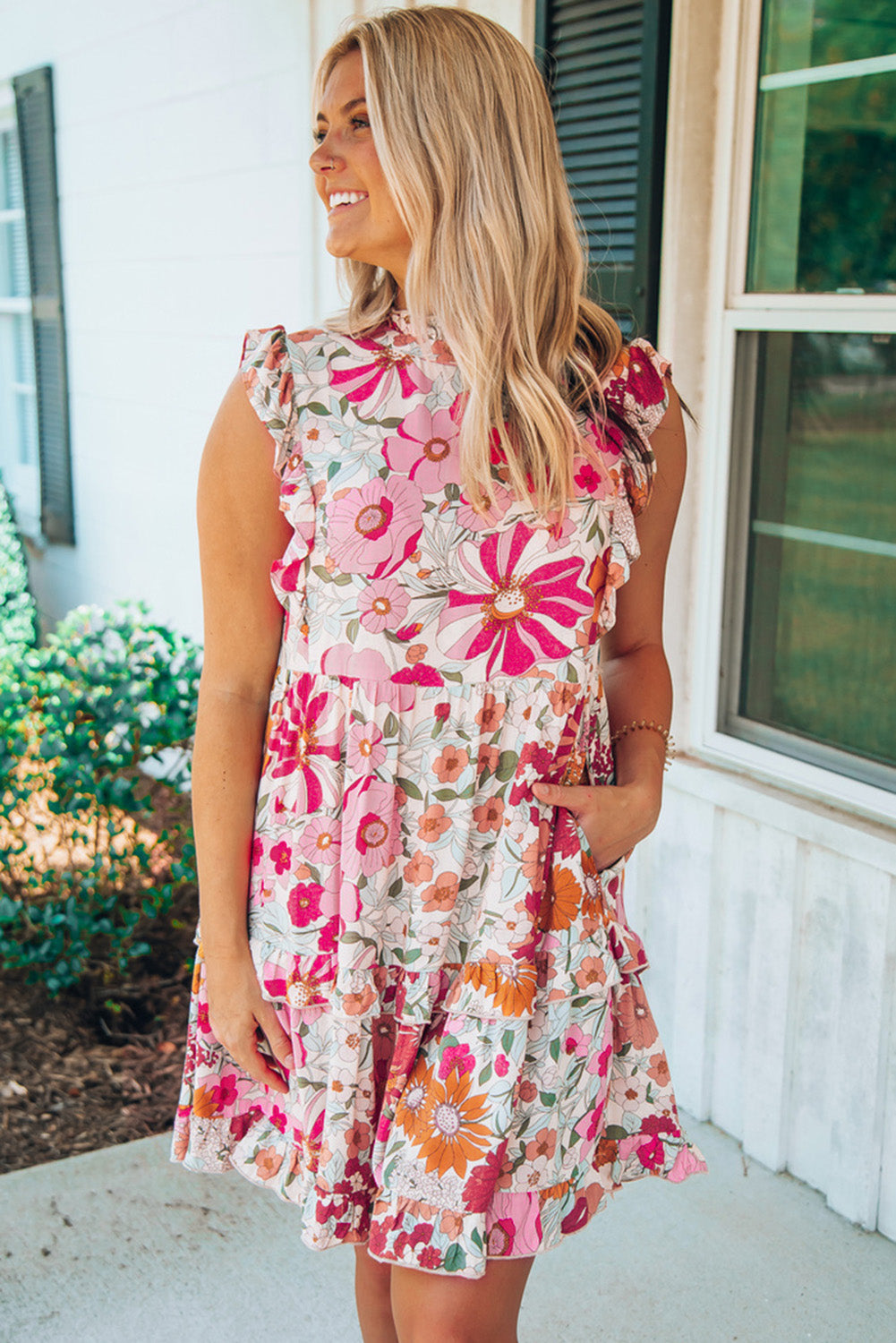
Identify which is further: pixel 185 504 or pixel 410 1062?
pixel 185 504

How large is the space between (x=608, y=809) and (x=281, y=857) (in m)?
0.38

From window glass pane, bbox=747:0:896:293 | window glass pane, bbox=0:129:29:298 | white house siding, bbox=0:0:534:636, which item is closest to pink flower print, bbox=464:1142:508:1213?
window glass pane, bbox=747:0:896:293

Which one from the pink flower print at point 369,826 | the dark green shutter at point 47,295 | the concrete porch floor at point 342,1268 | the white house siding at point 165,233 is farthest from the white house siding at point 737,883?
the dark green shutter at point 47,295

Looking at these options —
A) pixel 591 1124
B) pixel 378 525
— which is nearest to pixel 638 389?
pixel 378 525

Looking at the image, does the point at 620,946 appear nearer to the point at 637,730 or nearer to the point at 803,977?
the point at 637,730

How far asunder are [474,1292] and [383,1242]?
0.37ft

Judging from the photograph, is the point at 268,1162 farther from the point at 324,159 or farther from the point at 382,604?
the point at 324,159

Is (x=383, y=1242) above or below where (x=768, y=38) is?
below

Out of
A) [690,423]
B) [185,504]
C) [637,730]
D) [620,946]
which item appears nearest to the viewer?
[620,946]

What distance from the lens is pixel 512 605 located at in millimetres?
1427

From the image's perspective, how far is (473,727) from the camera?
1.42 meters

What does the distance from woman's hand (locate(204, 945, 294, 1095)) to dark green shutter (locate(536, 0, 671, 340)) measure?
5.11 ft

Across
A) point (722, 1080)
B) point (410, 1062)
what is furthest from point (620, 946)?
point (722, 1080)

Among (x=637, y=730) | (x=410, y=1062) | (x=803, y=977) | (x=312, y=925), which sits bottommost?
(x=803, y=977)
